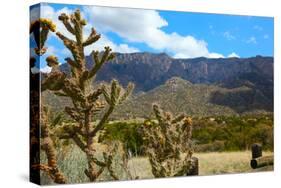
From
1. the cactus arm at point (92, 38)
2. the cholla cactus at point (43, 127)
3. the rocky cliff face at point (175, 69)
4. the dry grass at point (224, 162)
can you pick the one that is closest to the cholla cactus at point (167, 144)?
the dry grass at point (224, 162)

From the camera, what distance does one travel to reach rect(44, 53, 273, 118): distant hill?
12703 mm

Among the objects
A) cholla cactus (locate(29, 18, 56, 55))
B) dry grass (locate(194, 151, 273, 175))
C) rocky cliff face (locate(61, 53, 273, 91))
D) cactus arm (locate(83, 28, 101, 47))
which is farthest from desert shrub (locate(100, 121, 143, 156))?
cholla cactus (locate(29, 18, 56, 55))

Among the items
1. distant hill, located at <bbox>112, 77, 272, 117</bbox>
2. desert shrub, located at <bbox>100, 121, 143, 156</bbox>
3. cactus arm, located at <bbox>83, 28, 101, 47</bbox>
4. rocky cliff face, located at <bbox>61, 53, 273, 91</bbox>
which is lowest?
desert shrub, located at <bbox>100, 121, 143, 156</bbox>

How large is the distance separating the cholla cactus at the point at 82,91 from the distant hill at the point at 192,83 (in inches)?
6.0

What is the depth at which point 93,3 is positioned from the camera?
12.5 metres

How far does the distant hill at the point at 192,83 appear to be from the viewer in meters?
12.7

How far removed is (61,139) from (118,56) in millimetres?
1893

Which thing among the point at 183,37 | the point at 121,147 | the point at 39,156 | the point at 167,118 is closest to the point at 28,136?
the point at 39,156

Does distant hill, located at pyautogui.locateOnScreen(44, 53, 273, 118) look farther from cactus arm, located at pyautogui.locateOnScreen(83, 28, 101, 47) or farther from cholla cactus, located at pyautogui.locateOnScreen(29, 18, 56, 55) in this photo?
cholla cactus, located at pyautogui.locateOnScreen(29, 18, 56, 55)

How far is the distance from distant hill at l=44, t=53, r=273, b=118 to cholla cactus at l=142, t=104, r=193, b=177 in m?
0.22

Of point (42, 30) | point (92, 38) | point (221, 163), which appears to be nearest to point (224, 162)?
point (221, 163)

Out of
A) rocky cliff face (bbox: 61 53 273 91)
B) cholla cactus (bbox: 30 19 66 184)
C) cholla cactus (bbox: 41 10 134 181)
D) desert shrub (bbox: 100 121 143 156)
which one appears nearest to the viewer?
cholla cactus (bbox: 30 19 66 184)

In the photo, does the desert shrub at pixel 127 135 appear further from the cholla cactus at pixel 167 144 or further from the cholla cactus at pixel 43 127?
the cholla cactus at pixel 43 127

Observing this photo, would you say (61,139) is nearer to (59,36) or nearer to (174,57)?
(59,36)
